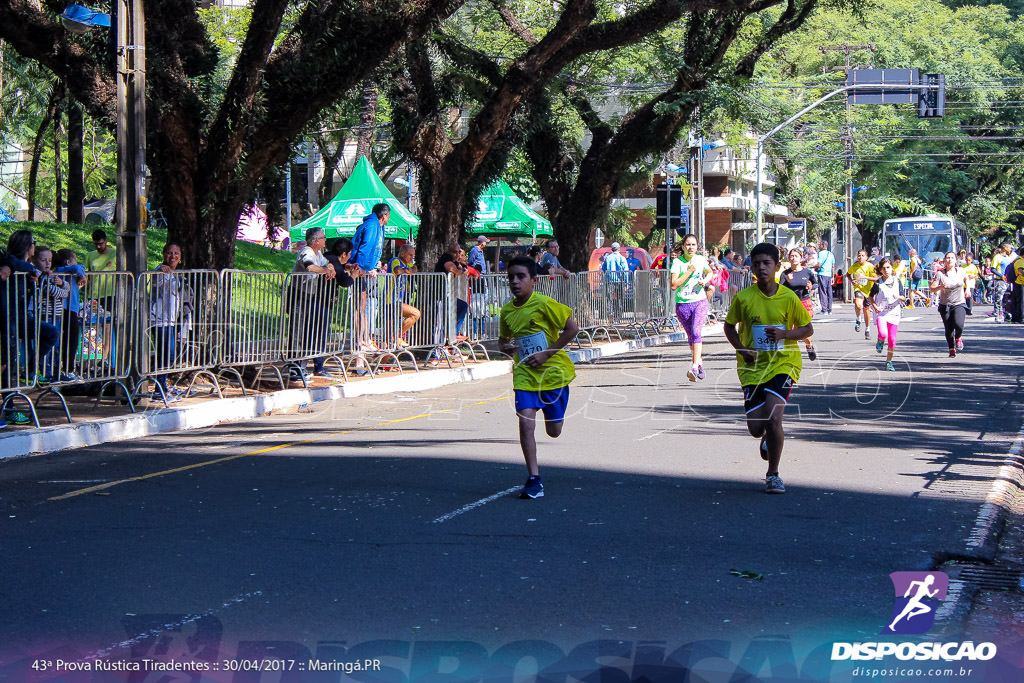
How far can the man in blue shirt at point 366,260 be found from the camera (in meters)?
18.1

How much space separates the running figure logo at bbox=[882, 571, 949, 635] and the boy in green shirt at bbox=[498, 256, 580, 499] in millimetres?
2930

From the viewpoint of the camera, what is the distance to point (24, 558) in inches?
279

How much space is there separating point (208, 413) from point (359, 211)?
17273 mm

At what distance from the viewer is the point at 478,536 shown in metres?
7.57

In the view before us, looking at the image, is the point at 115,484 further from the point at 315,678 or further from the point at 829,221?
the point at 829,221

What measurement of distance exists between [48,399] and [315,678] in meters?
11.0

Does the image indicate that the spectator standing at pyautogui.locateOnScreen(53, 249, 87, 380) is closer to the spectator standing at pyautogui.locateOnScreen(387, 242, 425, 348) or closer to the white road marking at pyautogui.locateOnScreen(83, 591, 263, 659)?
the spectator standing at pyautogui.locateOnScreen(387, 242, 425, 348)

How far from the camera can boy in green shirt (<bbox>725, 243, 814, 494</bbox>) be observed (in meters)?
9.06

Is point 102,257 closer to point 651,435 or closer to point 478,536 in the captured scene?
point 651,435

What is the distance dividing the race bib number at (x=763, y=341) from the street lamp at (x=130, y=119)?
7.95 metres

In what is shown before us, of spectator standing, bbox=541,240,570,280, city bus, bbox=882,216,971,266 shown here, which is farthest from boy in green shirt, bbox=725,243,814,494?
city bus, bbox=882,216,971,266

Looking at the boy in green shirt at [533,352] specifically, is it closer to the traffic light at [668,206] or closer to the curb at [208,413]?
the curb at [208,413]

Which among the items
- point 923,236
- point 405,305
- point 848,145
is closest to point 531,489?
point 405,305

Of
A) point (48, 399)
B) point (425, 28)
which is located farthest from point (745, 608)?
point (425, 28)
